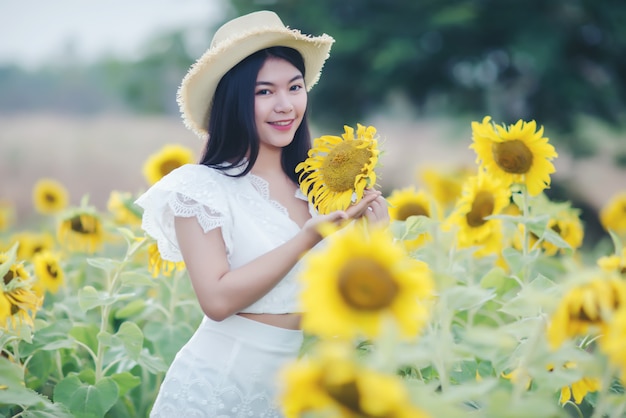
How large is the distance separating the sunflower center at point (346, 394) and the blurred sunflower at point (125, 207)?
2.03 metres

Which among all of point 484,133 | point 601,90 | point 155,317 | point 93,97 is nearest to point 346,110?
point 601,90

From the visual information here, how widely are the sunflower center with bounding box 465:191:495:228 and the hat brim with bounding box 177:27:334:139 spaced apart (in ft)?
2.16

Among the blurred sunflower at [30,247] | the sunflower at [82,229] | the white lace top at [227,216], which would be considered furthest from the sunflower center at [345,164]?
the blurred sunflower at [30,247]

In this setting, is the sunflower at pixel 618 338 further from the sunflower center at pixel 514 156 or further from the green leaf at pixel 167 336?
the green leaf at pixel 167 336

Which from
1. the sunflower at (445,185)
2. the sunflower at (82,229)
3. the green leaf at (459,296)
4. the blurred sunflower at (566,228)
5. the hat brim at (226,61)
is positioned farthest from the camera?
the sunflower at (445,185)

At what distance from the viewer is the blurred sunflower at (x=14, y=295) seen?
177 cm

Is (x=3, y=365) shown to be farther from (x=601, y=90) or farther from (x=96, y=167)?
(x=96, y=167)

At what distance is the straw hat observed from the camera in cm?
204

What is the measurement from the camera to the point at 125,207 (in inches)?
120

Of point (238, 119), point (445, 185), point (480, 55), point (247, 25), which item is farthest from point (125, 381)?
point (480, 55)

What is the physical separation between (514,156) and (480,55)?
7372 millimetres

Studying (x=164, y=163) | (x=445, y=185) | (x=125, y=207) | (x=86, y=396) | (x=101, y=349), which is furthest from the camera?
(x=445, y=185)

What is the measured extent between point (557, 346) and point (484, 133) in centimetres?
120

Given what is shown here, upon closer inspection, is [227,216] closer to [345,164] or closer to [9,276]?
[345,164]
